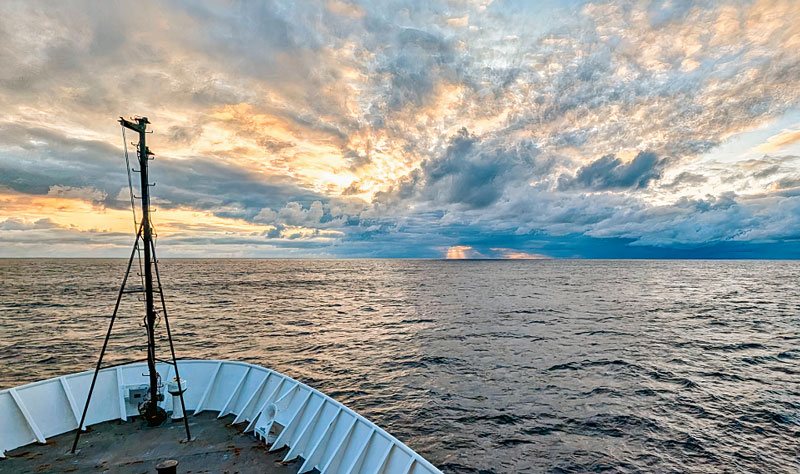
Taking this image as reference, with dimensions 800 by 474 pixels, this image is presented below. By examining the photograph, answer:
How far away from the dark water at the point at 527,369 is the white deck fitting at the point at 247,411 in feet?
23.0

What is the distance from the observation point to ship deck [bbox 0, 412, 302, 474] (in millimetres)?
10531

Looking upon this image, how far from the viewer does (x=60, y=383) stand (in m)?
13.3

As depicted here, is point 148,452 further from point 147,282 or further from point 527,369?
point 527,369

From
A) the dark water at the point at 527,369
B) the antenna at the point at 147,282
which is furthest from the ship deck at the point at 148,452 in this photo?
the dark water at the point at 527,369

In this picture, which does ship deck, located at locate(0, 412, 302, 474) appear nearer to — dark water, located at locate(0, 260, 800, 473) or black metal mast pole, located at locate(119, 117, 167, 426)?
black metal mast pole, located at locate(119, 117, 167, 426)

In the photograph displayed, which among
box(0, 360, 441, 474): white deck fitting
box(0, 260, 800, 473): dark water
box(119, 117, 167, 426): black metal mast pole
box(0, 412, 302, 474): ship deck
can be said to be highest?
box(119, 117, 167, 426): black metal mast pole

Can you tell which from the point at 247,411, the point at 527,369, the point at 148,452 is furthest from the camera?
the point at 527,369

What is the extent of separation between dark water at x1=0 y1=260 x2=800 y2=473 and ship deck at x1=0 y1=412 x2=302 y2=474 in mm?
8411

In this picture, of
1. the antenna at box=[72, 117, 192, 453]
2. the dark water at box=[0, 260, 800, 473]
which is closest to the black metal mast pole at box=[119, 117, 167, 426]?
the antenna at box=[72, 117, 192, 453]

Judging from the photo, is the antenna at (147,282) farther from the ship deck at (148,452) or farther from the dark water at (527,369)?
the dark water at (527,369)

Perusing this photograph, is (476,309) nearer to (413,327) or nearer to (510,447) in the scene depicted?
(413,327)

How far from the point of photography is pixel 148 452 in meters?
11.3

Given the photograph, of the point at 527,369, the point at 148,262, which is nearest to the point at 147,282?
the point at 148,262

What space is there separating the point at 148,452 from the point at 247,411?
10.3ft
